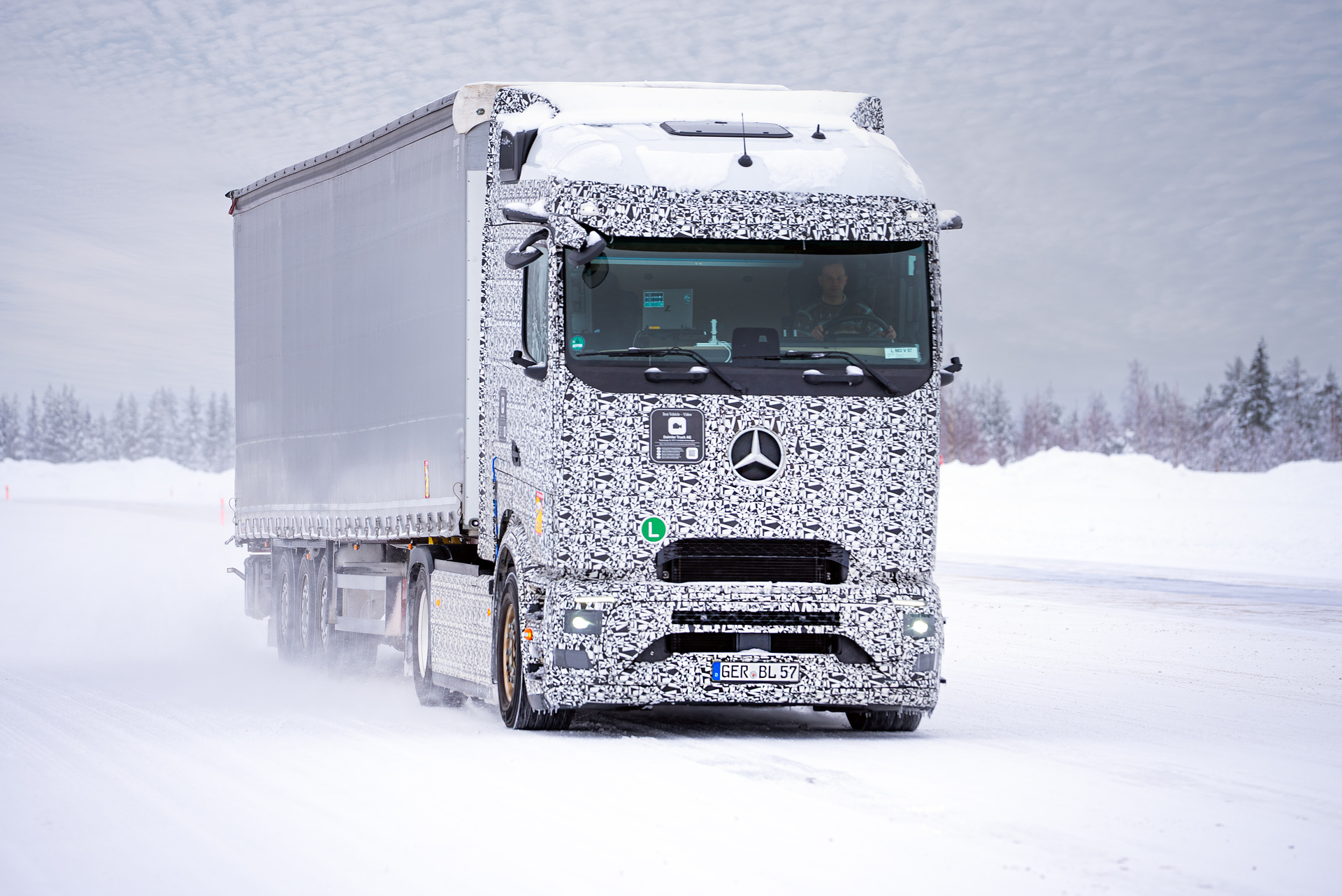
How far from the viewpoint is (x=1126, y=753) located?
927 centimetres

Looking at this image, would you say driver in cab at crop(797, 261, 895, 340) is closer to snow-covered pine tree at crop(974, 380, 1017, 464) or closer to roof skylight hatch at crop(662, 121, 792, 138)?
roof skylight hatch at crop(662, 121, 792, 138)

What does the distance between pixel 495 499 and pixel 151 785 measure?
3.82 meters

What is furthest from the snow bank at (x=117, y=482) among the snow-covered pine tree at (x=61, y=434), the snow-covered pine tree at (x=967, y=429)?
the snow-covered pine tree at (x=967, y=429)

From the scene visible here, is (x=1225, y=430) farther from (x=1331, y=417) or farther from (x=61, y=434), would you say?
(x=61, y=434)

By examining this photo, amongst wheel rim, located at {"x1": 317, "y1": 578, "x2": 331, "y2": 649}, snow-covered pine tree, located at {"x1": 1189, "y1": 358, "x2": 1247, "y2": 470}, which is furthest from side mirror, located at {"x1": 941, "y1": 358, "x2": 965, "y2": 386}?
snow-covered pine tree, located at {"x1": 1189, "y1": 358, "x2": 1247, "y2": 470}

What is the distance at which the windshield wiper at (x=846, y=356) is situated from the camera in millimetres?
9711

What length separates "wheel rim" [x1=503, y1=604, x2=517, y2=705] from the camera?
1055cm

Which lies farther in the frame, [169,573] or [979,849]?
[169,573]

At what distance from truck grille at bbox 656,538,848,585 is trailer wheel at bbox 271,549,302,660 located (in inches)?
322

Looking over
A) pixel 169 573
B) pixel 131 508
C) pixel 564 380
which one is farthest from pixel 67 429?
pixel 564 380

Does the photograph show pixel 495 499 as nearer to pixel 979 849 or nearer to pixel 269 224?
pixel 979 849

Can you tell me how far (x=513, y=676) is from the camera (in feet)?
34.7

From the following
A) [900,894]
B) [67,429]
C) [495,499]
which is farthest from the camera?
[67,429]

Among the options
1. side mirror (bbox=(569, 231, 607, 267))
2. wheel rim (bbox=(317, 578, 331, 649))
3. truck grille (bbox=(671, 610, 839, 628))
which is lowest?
wheel rim (bbox=(317, 578, 331, 649))
